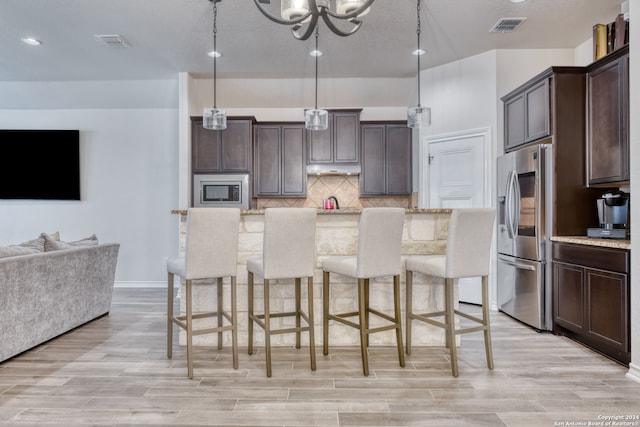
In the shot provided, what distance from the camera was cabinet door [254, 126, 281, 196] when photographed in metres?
5.42

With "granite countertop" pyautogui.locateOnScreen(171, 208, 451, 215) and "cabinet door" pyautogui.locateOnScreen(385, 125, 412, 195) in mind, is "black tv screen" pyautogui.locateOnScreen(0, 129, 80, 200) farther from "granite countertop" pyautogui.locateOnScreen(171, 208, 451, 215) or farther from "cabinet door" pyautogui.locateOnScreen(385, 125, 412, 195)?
"cabinet door" pyautogui.locateOnScreen(385, 125, 412, 195)

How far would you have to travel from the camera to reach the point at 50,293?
10.1ft

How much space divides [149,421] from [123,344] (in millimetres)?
1328

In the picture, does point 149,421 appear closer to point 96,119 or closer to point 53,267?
point 53,267

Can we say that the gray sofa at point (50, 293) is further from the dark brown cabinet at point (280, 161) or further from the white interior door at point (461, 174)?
the white interior door at point (461, 174)

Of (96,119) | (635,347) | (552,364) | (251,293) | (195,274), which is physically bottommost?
(552,364)

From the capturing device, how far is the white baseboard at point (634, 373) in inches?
92.7

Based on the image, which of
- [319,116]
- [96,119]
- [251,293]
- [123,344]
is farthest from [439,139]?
[96,119]

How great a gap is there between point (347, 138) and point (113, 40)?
3000mm

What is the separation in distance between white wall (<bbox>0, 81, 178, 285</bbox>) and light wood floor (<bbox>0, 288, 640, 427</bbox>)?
2518 mm

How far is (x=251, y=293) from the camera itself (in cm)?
277

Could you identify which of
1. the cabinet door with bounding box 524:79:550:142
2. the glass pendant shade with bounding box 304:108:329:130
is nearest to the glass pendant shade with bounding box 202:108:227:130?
the glass pendant shade with bounding box 304:108:329:130

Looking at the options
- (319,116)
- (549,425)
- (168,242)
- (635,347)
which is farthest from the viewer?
(168,242)

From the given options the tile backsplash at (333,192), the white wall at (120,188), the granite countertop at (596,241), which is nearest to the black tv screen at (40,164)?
the white wall at (120,188)
